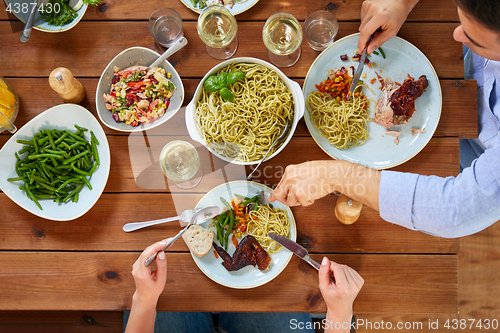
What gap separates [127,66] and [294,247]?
1.41 meters

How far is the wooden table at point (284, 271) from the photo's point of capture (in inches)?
75.9

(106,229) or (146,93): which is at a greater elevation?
(146,93)

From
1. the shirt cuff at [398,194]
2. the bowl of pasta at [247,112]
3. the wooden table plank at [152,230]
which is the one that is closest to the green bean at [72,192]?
the wooden table plank at [152,230]

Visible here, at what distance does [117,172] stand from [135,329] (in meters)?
0.90

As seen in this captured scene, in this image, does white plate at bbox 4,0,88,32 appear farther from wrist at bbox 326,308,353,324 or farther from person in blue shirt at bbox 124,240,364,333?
wrist at bbox 326,308,353,324

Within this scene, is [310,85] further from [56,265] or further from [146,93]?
[56,265]

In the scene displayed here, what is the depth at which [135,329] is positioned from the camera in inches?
72.6

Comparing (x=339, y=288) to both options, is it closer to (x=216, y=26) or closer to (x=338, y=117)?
(x=338, y=117)

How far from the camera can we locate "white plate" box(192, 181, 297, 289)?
1.85m

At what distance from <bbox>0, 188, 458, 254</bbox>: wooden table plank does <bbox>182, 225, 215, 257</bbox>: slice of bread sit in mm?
137

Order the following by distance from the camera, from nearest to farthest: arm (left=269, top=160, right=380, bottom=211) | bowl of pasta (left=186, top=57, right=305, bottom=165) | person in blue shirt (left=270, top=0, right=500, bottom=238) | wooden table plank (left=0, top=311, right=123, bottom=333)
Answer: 1. person in blue shirt (left=270, top=0, right=500, bottom=238)
2. arm (left=269, top=160, right=380, bottom=211)
3. bowl of pasta (left=186, top=57, right=305, bottom=165)
4. wooden table plank (left=0, top=311, right=123, bottom=333)

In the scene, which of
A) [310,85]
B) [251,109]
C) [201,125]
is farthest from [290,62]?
[201,125]

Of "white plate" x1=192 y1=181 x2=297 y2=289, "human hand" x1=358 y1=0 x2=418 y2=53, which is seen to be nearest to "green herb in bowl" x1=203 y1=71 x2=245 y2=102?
"white plate" x1=192 y1=181 x2=297 y2=289

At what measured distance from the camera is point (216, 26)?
1.89 metres
